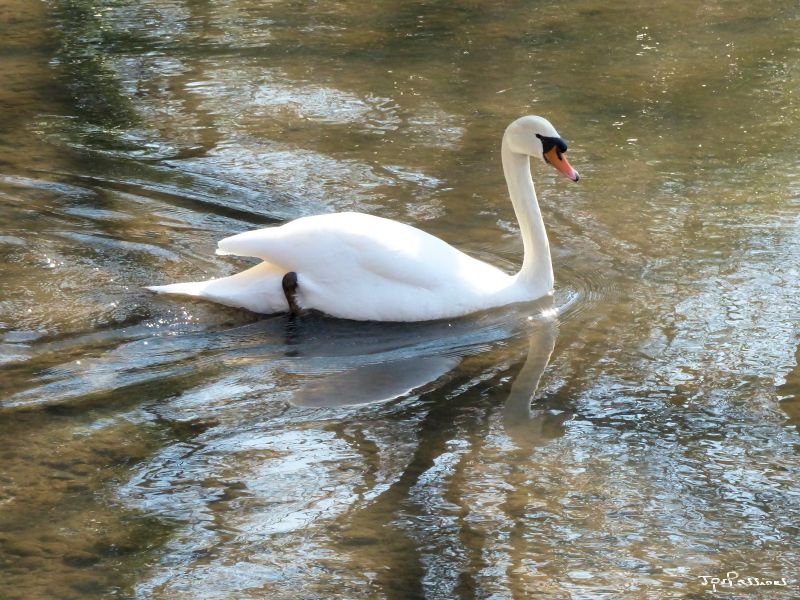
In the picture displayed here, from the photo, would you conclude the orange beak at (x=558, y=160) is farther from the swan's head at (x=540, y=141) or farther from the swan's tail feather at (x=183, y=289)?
the swan's tail feather at (x=183, y=289)

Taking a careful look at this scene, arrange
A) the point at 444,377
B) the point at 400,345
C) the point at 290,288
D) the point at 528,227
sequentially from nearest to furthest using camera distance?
1. the point at 444,377
2. the point at 400,345
3. the point at 290,288
4. the point at 528,227

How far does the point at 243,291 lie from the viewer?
6430mm

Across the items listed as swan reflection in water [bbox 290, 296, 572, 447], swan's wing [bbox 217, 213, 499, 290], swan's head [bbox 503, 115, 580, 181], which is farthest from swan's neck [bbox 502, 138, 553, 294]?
swan's wing [bbox 217, 213, 499, 290]

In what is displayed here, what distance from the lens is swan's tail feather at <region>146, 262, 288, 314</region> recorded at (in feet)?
21.1

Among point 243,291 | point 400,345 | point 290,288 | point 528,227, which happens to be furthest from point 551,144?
point 243,291

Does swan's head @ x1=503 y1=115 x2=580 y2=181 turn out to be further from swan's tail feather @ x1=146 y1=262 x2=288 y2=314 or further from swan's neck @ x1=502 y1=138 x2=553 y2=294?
swan's tail feather @ x1=146 y1=262 x2=288 y2=314

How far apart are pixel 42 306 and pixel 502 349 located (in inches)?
91.4

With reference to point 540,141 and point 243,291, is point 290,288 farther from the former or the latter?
point 540,141

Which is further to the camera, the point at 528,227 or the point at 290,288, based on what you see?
the point at 528,227

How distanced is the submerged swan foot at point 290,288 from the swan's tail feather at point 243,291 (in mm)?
40

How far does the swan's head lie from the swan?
0.76 metres

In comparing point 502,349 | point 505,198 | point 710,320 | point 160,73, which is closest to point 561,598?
point 502,349

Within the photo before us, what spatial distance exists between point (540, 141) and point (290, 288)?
1.59 m

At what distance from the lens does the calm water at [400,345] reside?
14.2 ft
